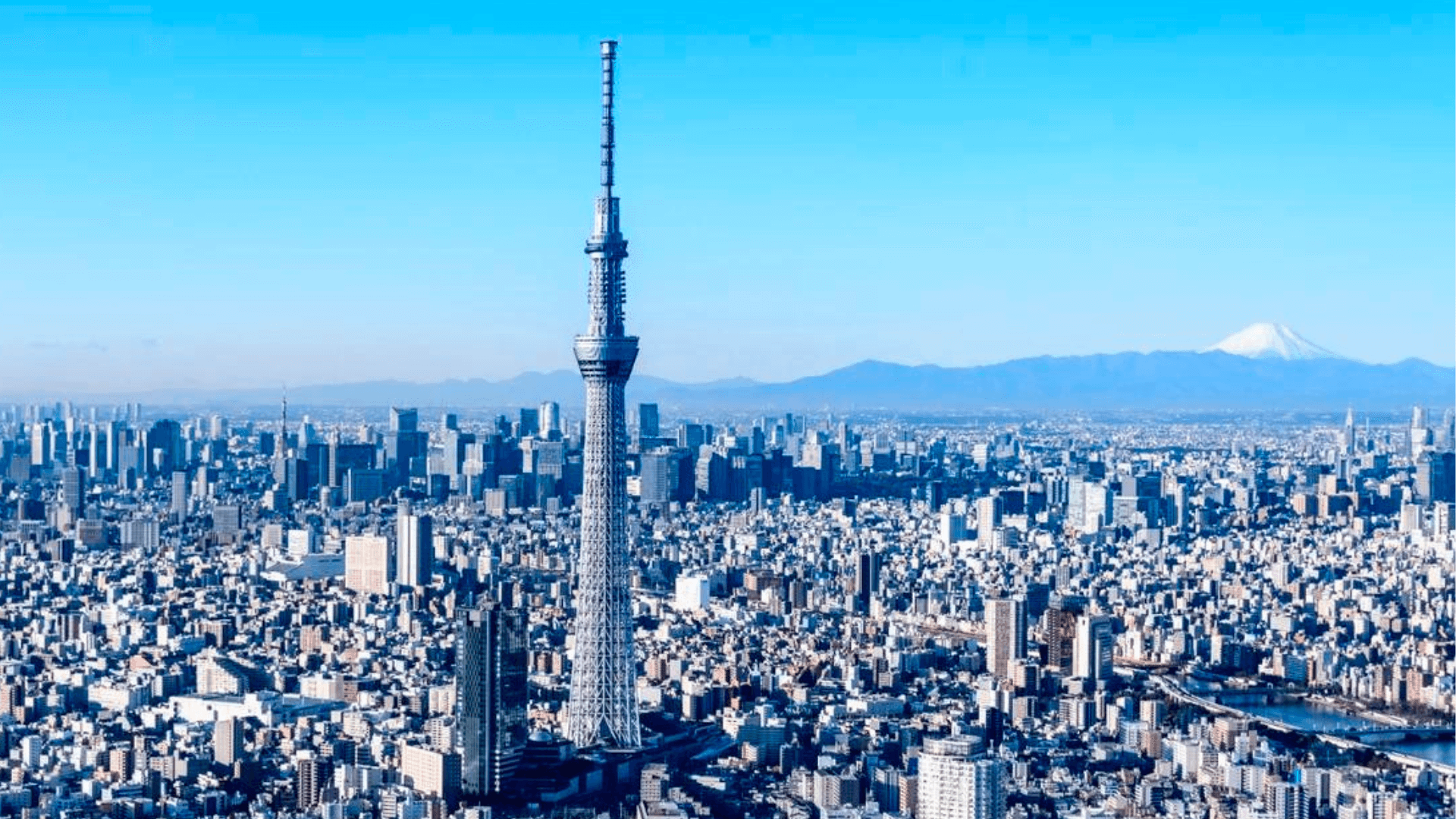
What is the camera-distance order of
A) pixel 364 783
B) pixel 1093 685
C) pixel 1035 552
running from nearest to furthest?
pixel 364 783 → pixel 1093 685 → pixel 1035 552

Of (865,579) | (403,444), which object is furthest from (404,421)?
(865,579)

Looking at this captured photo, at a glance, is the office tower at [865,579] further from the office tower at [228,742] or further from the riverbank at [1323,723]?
the office tower at [228,742]

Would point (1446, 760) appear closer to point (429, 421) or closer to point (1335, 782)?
point (1335, 782)

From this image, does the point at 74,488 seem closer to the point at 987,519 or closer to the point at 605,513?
the point at 987,519

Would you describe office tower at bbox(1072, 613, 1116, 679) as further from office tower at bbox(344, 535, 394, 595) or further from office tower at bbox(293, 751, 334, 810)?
office tower at bbox(344, 535, 394, 595)

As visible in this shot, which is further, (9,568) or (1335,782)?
(9,568)

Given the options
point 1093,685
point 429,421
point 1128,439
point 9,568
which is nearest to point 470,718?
point 1093,685

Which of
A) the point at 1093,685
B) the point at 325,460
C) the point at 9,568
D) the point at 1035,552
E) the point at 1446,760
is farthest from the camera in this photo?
the point at 325,460
